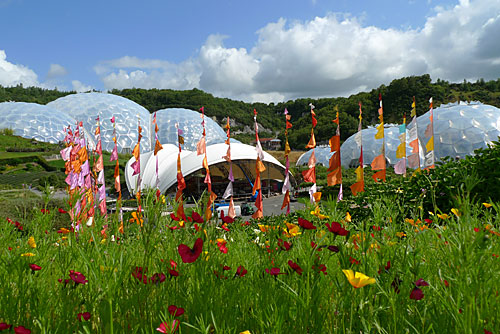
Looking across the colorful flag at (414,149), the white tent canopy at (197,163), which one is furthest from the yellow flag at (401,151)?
the white tent canopy at (197,163)

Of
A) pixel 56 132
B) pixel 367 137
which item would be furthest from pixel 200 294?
pixel 56 132

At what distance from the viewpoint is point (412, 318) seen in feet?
2.89

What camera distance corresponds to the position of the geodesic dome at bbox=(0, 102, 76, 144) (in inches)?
1270

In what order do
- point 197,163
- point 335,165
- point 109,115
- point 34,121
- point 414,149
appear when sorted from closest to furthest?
point 335,165 < point 414,149 < point 197,163 < point 34,121 < point 109,115

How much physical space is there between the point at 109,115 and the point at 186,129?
30.0ft

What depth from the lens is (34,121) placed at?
109ft

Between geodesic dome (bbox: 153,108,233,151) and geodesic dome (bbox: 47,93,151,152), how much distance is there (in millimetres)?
2421

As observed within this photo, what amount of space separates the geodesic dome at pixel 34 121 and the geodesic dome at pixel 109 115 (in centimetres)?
242

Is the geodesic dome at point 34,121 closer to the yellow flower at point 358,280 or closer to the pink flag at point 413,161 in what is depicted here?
the pink flag at point 413,161

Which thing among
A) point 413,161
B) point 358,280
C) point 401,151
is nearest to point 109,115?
point 401,151

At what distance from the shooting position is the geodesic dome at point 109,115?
113 feet

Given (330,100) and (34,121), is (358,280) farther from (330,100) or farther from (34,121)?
(330,100)

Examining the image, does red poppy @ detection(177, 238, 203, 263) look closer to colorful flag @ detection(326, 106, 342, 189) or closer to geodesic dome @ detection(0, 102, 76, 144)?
colorful flag @ detection(326, 106, 342, 189)

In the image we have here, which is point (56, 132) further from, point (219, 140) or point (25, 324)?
point (25, 324)
